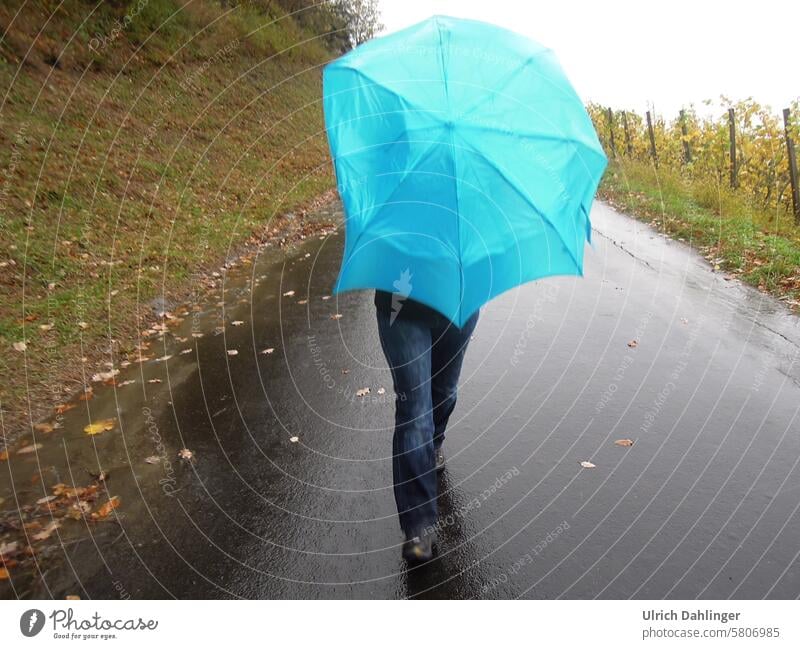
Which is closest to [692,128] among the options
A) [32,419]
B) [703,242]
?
[703,242]

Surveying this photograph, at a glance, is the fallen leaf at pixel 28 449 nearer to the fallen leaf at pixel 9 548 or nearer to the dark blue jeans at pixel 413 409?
the fallen leaf at pixel 9 548

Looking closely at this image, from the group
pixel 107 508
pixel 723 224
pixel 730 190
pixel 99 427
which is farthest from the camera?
pixel 730 190

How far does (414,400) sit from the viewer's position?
8.19 feet

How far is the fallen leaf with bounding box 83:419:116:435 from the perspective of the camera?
398 centimetres

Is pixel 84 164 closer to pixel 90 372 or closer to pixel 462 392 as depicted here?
pixel 90 372

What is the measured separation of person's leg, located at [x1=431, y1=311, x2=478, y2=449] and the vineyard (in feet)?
14.8

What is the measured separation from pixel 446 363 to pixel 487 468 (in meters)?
0.84

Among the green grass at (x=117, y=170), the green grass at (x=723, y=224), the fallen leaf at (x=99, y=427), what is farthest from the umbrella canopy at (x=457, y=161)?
the green grass at (x=723, y=224)

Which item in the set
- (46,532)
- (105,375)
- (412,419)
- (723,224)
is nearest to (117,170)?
(105,375)

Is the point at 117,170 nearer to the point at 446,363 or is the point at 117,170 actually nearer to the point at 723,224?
the point at 446,363

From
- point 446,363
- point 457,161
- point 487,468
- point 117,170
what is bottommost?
point 487,468

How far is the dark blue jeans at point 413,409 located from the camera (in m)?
2.44

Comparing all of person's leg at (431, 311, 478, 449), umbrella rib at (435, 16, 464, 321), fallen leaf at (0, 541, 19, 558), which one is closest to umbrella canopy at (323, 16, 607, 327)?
umbrella rib at (435, 16, 464, 321)

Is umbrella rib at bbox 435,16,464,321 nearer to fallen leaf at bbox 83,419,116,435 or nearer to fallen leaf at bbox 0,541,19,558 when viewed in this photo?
fallen leaf at bbox 0,541,19,558
